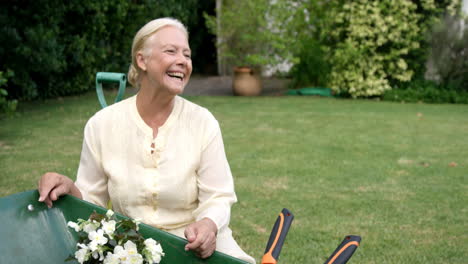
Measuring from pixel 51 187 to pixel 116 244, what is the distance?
14.1 inches

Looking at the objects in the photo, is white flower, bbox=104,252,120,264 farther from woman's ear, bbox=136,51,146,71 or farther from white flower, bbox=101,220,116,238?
woman's ear, bbox=136,51,146,71

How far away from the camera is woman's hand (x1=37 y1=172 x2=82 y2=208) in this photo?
183 centimetres

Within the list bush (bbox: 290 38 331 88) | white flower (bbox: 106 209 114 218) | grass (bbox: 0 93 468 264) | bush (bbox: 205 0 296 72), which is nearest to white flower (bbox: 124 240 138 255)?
white flower (bbox: 106 209 114 218)

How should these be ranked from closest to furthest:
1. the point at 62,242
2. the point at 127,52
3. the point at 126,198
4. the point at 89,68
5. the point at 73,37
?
1. the point at 62,242
2. the point at 126,198
3. the point at 73,37
4. the point at 89,68
5. the point at 127,52

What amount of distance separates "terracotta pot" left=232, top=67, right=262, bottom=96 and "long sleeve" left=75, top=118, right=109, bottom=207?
28.4 ft

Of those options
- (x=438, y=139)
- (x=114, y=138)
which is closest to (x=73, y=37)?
(x=438, y=139)

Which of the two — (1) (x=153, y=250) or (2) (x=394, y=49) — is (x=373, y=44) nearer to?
(2) (x=394, y=49)

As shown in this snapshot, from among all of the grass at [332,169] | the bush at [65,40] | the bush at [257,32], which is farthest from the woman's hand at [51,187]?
the bush at [257,32]

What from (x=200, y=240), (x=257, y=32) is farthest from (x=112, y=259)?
(x=257, y=32)

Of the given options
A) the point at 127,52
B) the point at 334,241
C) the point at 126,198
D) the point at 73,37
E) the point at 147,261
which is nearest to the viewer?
the point at 147,261

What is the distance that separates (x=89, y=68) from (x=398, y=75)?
5.69 metres

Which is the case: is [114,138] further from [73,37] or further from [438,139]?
[73,37]

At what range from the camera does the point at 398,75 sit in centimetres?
1025

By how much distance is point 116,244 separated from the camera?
164 cm
